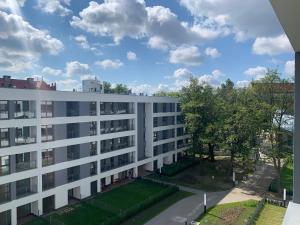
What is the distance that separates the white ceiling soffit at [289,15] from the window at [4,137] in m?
24.2

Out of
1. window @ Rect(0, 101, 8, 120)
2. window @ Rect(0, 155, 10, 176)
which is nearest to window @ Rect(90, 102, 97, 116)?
window @ Rect(0, 101, 8, 120)

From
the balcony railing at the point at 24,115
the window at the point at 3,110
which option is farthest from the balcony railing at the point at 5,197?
the balcony railing at the point at 24,115

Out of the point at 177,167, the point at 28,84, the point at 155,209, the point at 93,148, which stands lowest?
the point at 155,209

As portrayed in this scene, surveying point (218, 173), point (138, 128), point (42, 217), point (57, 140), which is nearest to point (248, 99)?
point (218, 173)

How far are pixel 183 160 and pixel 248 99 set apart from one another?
640 inches

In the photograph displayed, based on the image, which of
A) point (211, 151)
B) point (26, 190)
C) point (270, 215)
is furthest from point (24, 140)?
point (211, 151)

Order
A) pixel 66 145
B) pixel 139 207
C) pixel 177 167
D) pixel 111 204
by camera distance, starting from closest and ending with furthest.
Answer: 1. pixel 139 207
2. pixel 66 145
3. pixel 111 204
4. pixel 177 167

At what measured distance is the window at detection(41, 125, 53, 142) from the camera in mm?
27219

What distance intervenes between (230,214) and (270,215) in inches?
152

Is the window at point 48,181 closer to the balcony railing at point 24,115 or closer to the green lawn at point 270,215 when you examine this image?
the balcony railing at point 24,115

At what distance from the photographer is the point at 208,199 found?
32.8 m

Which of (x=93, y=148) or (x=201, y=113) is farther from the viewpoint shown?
(x=201, y=113)

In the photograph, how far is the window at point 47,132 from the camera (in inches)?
1072

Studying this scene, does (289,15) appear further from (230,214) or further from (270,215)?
(270,215)
